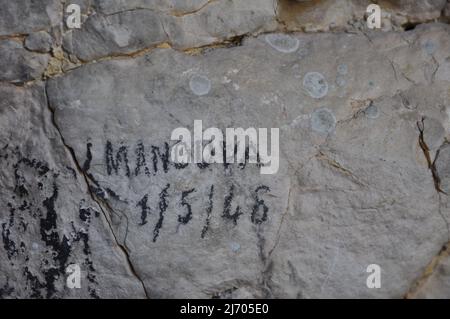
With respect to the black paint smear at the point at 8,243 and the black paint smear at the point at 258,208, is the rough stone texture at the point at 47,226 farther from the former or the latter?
the black paint smear at the point at 258,208

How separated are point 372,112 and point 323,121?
16 centimetres

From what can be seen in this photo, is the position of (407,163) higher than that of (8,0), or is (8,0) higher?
(8,0)

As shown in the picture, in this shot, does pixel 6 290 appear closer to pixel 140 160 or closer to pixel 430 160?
pixel 140 160

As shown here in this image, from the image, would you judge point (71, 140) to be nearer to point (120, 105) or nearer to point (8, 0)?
point (120, 105)

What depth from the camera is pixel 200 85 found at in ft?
5.98

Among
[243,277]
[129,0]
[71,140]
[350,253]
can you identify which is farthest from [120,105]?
[350,253]

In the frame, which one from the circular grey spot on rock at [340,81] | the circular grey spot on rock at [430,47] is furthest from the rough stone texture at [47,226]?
the circular grey spot on rock at [430,47]

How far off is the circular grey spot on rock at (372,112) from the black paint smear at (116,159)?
75cm

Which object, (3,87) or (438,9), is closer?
(3,87)

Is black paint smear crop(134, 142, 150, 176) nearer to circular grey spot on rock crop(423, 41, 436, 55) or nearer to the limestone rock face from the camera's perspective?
the limestone rock face

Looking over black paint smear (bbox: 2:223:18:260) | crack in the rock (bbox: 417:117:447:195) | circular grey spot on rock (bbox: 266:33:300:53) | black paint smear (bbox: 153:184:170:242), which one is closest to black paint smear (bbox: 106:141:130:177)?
black paint smear (bbox: 153:184:170:242)

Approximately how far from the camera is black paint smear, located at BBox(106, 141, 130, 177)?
1791mm

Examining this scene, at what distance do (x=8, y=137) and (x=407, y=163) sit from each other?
1.23 m

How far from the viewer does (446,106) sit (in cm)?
187
